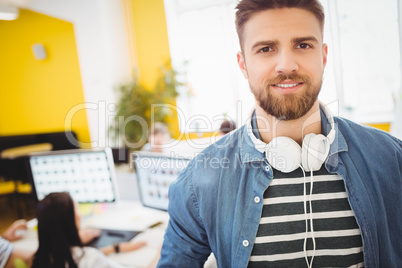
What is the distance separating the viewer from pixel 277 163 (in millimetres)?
885

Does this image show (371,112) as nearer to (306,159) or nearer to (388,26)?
(388,26)

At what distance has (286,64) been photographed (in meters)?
0.86

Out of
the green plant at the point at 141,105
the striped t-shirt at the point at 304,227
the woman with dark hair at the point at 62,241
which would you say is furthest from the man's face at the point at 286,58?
the green plant at the point at 141,105

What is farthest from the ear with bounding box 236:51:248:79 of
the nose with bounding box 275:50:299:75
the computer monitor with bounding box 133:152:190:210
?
the computer monitor with bounding box 133:152:190:210

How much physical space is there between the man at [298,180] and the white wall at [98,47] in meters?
2.99

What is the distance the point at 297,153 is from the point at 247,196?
22 centimetres

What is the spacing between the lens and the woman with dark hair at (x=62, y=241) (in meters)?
1.27

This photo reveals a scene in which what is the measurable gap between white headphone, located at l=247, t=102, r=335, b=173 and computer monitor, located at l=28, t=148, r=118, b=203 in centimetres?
106

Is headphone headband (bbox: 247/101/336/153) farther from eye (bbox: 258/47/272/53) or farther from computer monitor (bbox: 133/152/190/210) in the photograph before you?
computer monitor (bbox: 133/152/190/210)

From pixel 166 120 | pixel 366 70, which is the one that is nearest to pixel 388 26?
pixel 366 70

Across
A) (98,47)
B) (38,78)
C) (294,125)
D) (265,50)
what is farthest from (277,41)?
(38,78)

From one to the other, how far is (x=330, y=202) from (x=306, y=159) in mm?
158

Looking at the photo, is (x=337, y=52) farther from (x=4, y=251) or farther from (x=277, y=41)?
(x=4, y=251)

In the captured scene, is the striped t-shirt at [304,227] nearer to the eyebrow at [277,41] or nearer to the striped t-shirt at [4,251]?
the eyebrow at [277,41]
